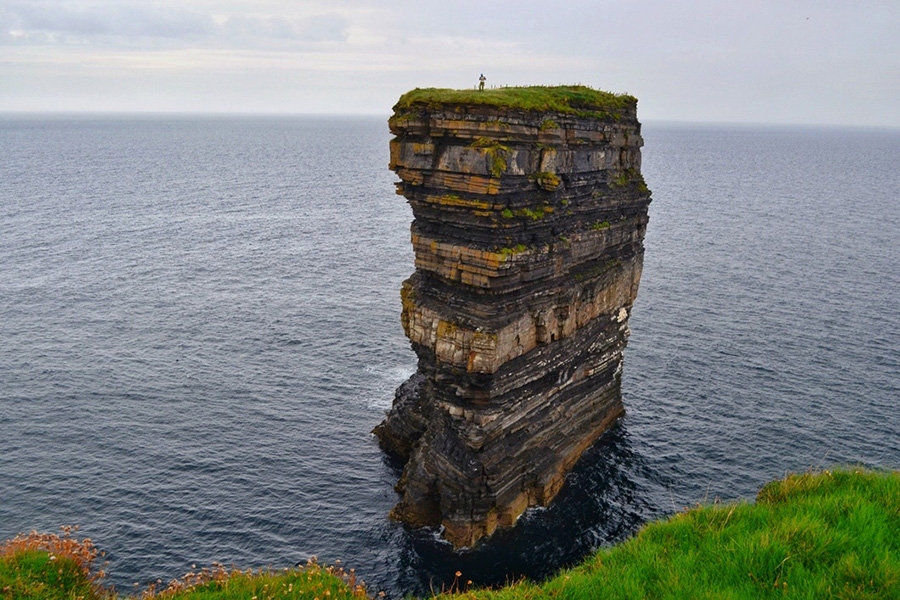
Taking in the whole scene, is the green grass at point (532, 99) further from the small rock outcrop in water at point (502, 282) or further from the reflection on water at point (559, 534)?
the reflection on water at point (559, 534)

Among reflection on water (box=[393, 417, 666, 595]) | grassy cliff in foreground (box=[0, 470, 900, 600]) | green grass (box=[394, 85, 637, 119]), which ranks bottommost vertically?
reflection on water (box=[393, 417, 666, 595])

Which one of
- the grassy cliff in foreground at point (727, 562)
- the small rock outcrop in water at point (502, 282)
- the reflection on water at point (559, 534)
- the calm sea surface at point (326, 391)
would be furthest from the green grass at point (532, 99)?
the grassy cliff in foreground at point (727, 562)

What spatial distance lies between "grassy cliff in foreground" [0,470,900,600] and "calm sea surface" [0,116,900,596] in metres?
18.8

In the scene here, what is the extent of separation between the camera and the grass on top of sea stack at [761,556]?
1309cm

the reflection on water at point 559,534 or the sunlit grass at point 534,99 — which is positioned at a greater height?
the sunlit grass at point 534,99

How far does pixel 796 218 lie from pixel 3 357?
123066 millimetres

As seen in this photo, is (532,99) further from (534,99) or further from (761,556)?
(761,556)

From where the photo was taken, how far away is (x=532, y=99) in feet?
124

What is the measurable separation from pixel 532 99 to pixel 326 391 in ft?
104

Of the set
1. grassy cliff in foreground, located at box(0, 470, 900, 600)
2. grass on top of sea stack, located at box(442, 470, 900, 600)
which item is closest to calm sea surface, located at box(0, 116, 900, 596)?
grassy cliff in foreground, located at box(0, 470, 900, 600)

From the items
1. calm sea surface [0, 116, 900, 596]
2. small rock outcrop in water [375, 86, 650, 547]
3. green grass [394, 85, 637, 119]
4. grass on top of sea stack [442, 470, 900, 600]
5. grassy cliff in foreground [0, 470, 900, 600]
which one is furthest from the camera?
calm sea surface [0, 116, 900, 596]

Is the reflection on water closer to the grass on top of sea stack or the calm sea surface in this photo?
the calm sea surface

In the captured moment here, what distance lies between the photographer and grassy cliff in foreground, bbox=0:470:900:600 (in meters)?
13.2

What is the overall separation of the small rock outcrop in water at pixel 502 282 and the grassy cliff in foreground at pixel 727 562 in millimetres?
21884
